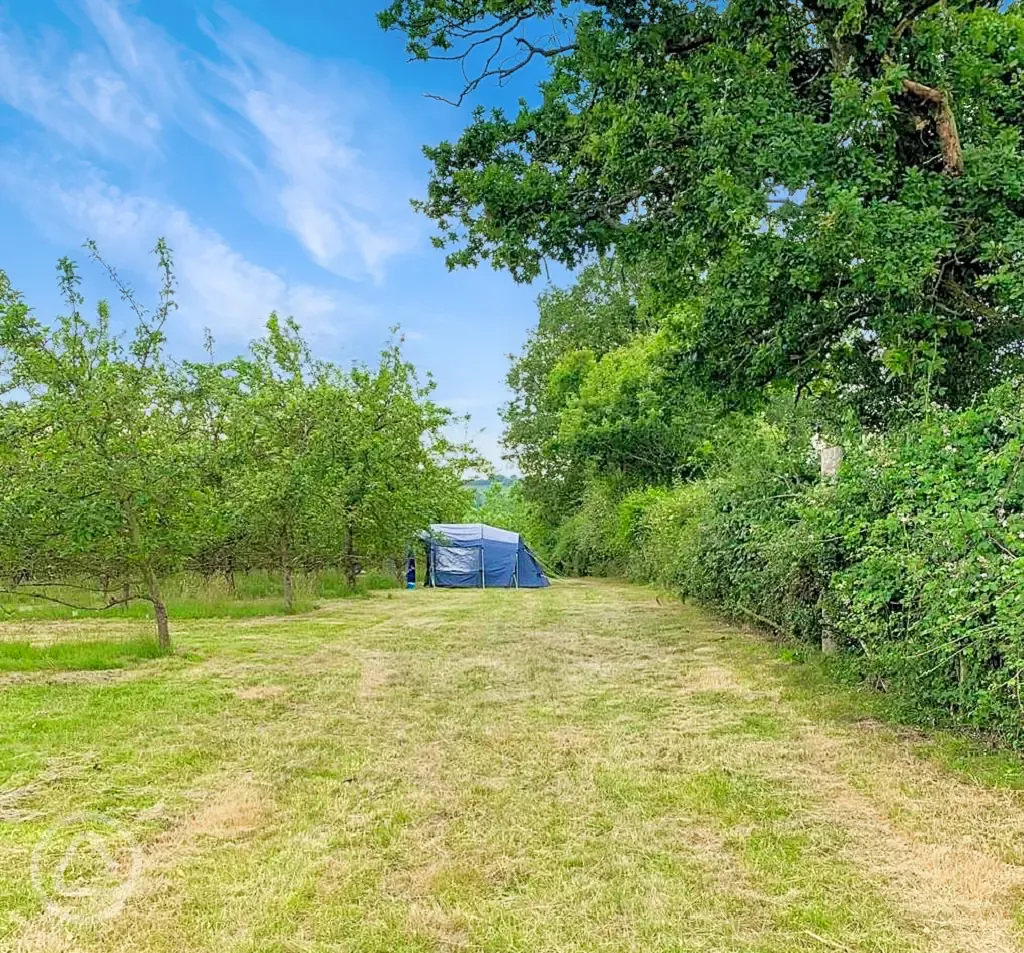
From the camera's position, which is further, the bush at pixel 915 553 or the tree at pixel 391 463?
the tree at pixel 391 463

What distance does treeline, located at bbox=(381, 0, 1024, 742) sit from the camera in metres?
3.70

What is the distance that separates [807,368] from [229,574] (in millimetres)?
11138

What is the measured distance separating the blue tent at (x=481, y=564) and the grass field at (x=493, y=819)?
12.5 meters

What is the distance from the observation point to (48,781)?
3385 mm

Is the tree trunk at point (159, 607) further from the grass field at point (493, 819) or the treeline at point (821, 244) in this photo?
the treeline at point (821, 244)

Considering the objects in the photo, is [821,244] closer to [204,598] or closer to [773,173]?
[773,173]

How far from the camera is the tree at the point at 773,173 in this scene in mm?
4941

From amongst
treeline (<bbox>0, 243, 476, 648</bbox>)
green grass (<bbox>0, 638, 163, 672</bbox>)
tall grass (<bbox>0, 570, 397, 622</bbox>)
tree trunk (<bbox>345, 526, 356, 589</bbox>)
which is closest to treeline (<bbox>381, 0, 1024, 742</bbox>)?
treeline (<bbox>0, 243, 476, 648</bbox>)

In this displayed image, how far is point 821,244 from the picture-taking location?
4.89m

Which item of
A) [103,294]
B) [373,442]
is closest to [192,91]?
[103,294]

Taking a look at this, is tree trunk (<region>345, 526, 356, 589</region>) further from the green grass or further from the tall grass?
the green grass

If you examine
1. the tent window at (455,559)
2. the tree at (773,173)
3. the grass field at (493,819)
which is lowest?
the grass field at (493,819)

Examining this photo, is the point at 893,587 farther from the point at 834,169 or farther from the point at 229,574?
the point at 229,574

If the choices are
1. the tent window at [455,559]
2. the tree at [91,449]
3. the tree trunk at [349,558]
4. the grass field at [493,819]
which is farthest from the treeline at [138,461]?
the tent window at [455,559]
